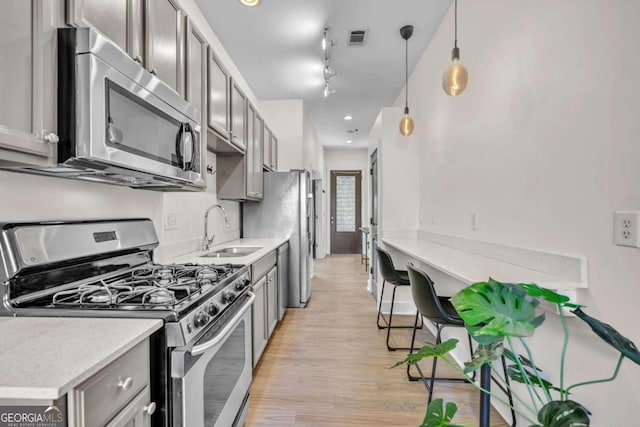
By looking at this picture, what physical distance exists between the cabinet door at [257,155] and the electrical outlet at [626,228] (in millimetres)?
2767

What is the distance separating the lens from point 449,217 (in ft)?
8.95

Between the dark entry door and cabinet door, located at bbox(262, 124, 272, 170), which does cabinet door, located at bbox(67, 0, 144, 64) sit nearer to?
cabinet door, located at bbox(262, 124, 272, 170)

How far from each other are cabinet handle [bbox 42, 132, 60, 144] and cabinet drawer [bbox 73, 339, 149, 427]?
67 centimetres

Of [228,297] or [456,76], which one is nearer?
[228,297]

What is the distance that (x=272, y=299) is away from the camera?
2.78 m

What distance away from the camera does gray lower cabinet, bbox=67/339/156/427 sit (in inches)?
26.0

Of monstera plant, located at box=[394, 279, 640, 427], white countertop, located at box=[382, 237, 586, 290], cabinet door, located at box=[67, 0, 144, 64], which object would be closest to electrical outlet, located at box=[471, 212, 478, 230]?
white countertop, located at box=[382, 237, 586, 290]

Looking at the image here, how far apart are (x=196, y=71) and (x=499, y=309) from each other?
196 cm

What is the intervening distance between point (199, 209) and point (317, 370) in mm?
1588

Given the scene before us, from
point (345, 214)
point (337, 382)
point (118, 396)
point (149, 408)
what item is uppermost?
point (345, 214)

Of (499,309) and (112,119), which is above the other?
(112,119)

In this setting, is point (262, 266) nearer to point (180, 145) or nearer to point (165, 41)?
point (180, 145)

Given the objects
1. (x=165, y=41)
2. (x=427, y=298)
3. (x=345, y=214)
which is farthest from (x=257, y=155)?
(x=345, y=214)

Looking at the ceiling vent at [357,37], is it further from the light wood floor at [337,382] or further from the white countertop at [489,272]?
the light wood floor at [337,382]
